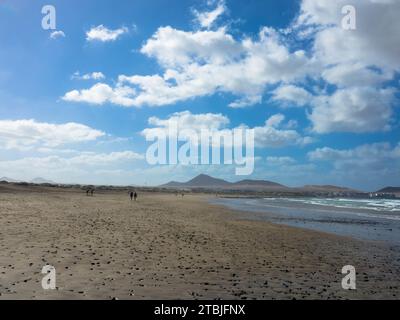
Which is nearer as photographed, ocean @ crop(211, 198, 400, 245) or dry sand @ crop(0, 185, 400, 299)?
dry sand @ crop(0, 185, 400, 299)

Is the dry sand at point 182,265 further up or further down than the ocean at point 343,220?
further up

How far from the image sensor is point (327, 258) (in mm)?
16984

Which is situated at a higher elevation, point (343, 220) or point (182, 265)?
point (182, 265)

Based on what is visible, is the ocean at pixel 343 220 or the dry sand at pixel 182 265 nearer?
the dry sand at pixel 182 265

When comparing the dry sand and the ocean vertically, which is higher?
the dry sand

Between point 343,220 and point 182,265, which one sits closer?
point 182,265

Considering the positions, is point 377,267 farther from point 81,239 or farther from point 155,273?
point 81,239
